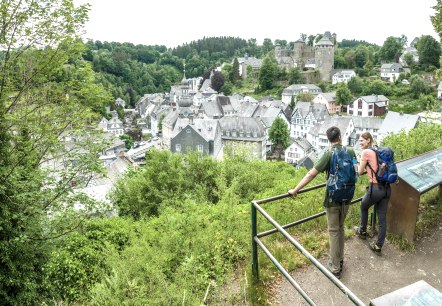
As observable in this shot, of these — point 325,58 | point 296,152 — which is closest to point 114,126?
point 296,152

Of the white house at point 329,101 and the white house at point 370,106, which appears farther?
the white house at point 329,101

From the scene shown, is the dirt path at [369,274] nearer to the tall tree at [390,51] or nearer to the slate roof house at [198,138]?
the slate roof house at [198,138]

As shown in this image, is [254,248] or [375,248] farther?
[375,248]

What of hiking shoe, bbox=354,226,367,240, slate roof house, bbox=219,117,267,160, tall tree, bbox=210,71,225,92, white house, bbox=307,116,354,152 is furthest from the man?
tall tree, bbox=210,71,225,92

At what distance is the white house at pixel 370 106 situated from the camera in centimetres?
6650

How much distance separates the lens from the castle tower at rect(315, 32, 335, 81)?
3765 inches

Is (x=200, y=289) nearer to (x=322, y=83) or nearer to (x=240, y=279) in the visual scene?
(x=240, y=279)

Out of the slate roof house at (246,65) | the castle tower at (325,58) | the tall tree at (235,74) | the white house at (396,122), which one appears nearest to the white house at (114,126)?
the tall tree at (235,74)

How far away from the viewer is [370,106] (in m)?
66.5

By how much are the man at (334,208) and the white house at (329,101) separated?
7267 cm

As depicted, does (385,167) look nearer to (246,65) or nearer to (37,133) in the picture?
(37,133)

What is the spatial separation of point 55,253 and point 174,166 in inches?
280

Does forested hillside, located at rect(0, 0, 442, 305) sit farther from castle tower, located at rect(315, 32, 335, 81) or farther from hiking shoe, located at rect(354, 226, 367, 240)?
castle tower, located at rect(315, 32, 335, 81)

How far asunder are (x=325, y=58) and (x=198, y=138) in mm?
67971
